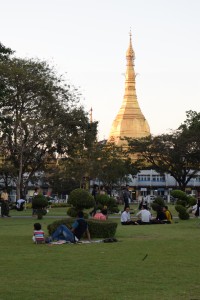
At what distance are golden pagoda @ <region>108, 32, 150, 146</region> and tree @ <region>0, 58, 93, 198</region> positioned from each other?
158 ft

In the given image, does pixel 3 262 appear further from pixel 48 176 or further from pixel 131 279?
pixel 48 176

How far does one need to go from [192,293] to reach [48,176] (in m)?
73.4

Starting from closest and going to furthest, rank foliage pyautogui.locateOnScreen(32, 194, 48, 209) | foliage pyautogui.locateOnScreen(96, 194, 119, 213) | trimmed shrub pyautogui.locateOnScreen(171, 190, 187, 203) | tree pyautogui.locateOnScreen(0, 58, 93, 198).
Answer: foliage pyautogui.locateOnScreen(32, 194, 48, 209), foliage pyautogui.locateOnScreen(96, 194, 119, 213), trimmed shrub pyautogui.locateOnScreen(171, 190, 187, 203), tree pyautogui.locateOnScreen(0, 58, 93, 198)

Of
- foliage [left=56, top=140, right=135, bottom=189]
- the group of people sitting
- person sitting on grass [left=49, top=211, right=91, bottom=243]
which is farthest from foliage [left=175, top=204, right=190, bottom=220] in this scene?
foliage [left=56, top=140, right=135, bottom=189]

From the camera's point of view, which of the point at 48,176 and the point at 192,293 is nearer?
the point at 192,293

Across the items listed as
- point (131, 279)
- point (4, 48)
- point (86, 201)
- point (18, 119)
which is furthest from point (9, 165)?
point (131, 279)

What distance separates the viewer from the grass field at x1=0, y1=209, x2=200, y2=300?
10.6 m

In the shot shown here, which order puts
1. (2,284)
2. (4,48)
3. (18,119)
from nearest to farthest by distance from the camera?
(2,284), (4,48), (18,119)

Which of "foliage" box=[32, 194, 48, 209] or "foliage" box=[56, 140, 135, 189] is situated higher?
"foliage" box=[56, 140, 135, 189]

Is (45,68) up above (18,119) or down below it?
above

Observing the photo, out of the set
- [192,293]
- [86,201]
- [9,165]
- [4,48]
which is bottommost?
[192,293]

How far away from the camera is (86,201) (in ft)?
94.5

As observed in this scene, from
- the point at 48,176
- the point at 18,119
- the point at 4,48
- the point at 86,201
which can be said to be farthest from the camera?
the point at 48,176

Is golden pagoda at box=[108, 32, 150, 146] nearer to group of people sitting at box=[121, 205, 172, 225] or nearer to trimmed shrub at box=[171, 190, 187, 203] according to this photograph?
trimmed shrub at box=[171, 190, 187, 203]
